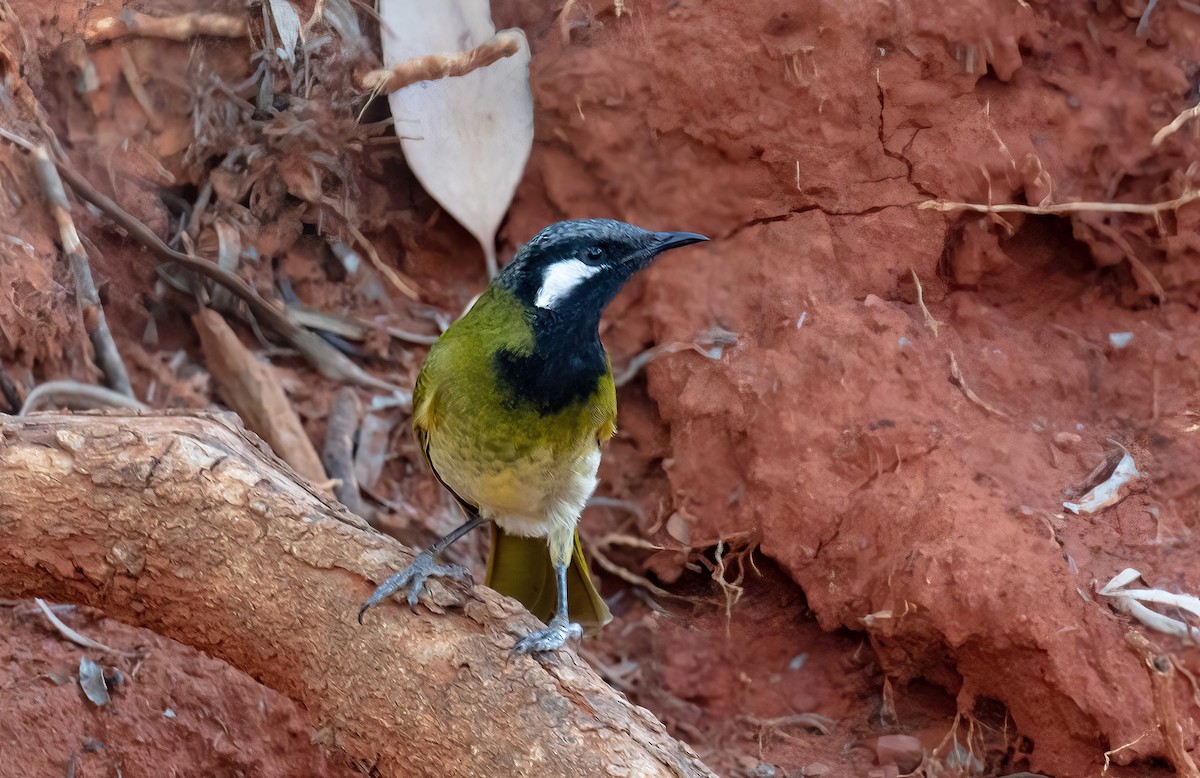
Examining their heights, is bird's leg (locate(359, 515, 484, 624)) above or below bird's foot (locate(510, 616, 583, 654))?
above

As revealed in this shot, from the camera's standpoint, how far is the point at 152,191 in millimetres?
3430

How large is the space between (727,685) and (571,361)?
A: 1170 millimetres

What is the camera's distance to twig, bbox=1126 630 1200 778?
180 cm

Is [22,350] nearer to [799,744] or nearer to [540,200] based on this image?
[540,200]

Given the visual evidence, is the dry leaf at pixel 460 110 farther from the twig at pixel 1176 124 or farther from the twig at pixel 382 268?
the twig at pixel 1176 124

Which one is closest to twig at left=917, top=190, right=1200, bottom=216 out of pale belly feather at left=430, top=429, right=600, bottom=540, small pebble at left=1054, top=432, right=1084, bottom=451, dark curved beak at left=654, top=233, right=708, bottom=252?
small pebble at left=1054, top=432, right=1084, bottom=451

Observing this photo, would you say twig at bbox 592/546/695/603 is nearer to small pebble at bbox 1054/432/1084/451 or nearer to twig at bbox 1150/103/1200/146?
small pebble at bbox 1054/432/1084/451

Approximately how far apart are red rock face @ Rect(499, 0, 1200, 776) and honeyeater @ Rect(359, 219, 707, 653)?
518mm

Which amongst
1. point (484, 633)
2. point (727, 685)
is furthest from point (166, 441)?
point (727, 685)

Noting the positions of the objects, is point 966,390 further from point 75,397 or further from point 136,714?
point 75,397

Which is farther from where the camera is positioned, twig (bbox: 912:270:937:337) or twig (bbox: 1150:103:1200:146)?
twig (bbox: 912:270:937:337)

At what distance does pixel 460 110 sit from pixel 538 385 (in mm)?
1143

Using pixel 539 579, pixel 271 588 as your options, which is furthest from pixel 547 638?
pixel 539 579

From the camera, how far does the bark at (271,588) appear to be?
2.17 m
